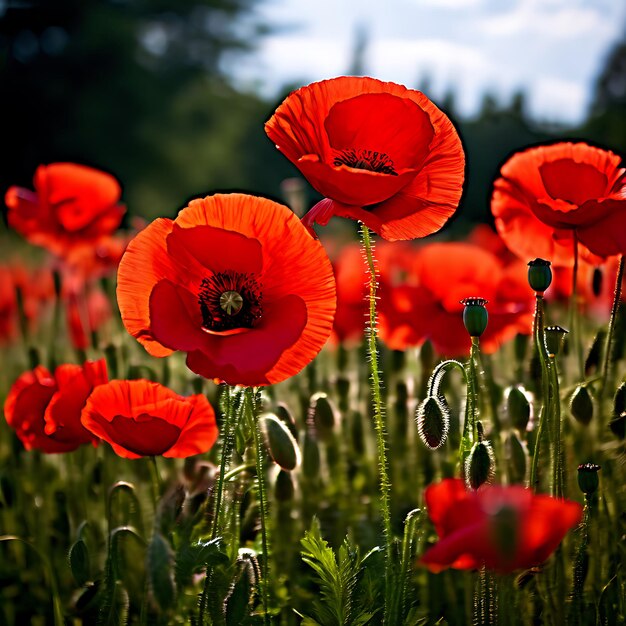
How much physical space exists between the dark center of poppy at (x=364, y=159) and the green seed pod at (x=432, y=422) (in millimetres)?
353

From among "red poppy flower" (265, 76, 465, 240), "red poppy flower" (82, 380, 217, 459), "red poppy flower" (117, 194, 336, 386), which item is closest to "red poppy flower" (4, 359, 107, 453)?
"red poppy flower" (82, 380, 217, 459)

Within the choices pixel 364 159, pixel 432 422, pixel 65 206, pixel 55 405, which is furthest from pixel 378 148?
pixel 65 206

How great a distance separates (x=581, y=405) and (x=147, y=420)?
2.28 ft

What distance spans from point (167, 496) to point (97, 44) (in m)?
18.6

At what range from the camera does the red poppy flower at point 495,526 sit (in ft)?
2.46

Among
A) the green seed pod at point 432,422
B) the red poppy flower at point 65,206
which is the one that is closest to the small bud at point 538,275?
the green seed pod at point 432,422

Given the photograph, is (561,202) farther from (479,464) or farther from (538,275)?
(479,464)

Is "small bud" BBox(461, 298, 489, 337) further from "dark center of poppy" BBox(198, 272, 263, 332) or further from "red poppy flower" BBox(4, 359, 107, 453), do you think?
"red poppy flower" BBox(4, 359, 107, 453)

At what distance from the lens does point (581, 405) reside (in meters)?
1.45

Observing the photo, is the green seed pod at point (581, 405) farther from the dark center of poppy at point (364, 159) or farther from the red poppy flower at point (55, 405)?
the red poppy flower at point (55, 405)

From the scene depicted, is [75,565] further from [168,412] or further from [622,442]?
[622,442]

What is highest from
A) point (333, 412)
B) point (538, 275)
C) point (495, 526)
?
point (538, 275)

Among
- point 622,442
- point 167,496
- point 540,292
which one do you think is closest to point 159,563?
point 167,496

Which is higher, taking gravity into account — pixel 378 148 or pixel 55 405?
pixel 378 148
